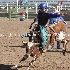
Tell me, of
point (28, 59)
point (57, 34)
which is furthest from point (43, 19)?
point (28, 59)

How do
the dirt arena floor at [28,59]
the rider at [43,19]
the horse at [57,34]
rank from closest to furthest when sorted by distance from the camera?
1. the rider at [43,19]
2. the horse at [57,34]
3. the dirt arena floor at [28,59]

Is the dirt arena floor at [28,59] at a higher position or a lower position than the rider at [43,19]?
lower

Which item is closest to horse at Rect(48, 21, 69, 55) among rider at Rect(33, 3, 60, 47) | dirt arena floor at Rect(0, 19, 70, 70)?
rider at Rect(33, 3, 60, 47)

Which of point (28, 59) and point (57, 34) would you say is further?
point (28, 59)

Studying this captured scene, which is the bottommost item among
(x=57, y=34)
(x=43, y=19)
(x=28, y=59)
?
(x=28, y=59)

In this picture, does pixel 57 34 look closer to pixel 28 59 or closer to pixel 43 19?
pixel 43 19

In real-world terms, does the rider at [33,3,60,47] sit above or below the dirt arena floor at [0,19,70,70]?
above

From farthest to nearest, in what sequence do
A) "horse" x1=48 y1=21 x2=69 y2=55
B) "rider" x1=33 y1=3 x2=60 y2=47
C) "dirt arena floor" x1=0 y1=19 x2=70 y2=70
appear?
"dirt arena floor" x1=0 y1=19 x2=70 y2=70 < "horse" x1=48 y1=21 x2=69 y2=55 < "rider" x1=33 y1=3 x2=60 y2=47

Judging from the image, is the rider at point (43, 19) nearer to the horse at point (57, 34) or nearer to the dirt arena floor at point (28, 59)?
the horse at point (57, 34)

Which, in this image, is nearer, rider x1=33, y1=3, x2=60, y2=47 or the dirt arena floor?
rider x1=33, y1=3, x2=60, y2=47

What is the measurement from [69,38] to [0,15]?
21.5 metres

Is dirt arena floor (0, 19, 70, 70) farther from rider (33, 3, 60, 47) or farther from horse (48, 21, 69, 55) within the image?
rider (33, 3, 60, 47)

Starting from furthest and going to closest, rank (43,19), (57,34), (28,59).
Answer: (28,59) → (57,34) → (43,19)

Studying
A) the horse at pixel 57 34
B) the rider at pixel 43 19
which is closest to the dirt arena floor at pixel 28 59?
the horse at pixel 57 34
